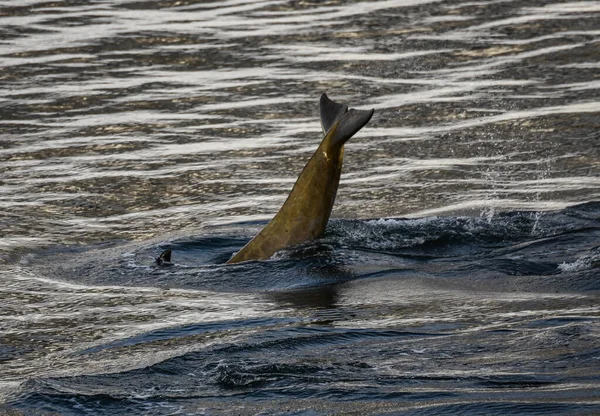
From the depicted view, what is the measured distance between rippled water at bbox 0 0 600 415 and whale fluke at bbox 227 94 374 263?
21 centimetres

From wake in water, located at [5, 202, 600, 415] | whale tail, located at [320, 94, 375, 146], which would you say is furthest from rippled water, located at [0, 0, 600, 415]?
whale tail, located at [320, 94, 375, 146]

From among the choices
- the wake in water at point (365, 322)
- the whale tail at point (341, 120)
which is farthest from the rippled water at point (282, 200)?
the whale tail at point (341, 120)

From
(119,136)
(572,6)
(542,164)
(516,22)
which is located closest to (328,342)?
(542,164)

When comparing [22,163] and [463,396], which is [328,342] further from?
[22,163]

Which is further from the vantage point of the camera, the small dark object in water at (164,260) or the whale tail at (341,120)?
the small dark object in water at (164,260)

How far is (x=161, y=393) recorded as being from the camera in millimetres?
6809

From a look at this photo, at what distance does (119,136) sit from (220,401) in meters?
8.69

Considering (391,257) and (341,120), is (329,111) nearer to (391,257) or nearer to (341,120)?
(341,120)

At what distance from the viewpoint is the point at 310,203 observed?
33.4 ft

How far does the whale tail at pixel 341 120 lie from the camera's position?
9.80 metres

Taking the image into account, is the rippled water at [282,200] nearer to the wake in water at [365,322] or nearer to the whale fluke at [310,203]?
the wake in water at [365,322]

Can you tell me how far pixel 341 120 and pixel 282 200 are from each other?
90.2 inches

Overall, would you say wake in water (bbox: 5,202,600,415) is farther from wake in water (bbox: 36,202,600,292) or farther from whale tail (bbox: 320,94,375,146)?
whale tail (bbox: 320,94,375,146)

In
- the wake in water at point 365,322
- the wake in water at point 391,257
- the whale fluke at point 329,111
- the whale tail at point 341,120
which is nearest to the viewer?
the wake in water at point 365,322
